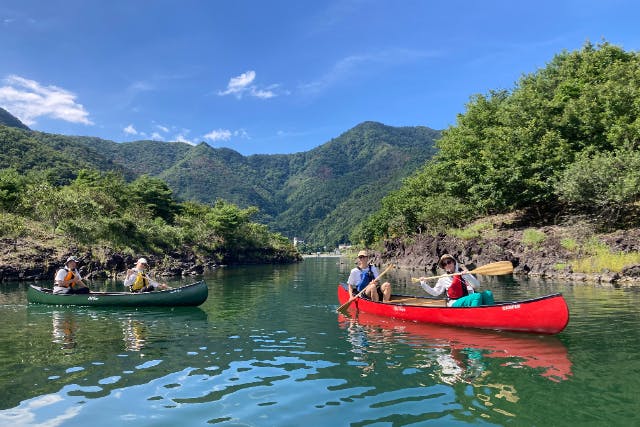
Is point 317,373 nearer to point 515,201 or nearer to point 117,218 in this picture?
point 515,201

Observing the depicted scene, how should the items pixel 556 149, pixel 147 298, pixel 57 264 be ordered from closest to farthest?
pixel 147 298 < pixel 556 149 < pixel 57 264

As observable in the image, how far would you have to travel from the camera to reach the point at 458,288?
12.2 meters

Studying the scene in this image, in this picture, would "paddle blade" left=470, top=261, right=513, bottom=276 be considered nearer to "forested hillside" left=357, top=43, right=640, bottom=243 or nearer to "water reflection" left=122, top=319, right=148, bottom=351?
"water reflection" left=122, top=319, right=148, bottom=351

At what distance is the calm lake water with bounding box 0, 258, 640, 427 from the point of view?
577 centimetres

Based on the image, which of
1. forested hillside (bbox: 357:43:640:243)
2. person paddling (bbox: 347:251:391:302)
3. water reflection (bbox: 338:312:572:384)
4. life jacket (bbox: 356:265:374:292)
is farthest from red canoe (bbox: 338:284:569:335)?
forested hillside (bbox: 357:43:640:243)

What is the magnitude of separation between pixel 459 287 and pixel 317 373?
597 centimetres

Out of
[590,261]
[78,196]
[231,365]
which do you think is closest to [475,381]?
[231,365]

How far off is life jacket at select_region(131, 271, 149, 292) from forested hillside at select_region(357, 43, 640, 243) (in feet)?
88.5

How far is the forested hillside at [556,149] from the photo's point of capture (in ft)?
96.3

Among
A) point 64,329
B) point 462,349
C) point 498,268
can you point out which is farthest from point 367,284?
point 64,329

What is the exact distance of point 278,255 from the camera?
3346 inches

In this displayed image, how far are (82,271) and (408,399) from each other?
119 feet

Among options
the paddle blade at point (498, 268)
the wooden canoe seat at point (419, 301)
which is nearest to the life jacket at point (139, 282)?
the wooden canoe seat at point (419, 301)

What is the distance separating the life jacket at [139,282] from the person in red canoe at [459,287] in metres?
11.8
